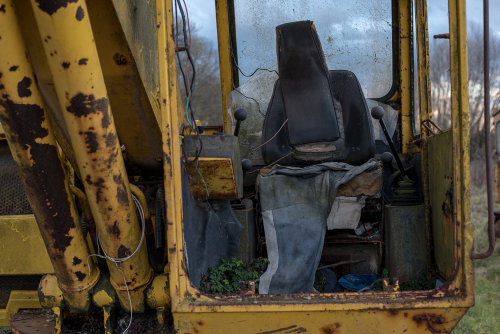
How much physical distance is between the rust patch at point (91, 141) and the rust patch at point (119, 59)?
1.27 ft

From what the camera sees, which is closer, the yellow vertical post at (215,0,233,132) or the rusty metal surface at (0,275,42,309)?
the rusty metal surface at (0,275,42,309)

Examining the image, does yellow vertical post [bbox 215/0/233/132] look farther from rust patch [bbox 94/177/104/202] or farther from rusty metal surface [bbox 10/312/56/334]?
rusty metal surface [bbox 10/312/56/334]

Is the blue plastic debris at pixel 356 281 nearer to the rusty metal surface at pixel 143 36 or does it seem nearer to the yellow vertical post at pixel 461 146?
the yellow vertical post at pixel 461 146

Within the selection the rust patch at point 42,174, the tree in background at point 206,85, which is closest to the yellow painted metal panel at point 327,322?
the rust patch at point 42,174


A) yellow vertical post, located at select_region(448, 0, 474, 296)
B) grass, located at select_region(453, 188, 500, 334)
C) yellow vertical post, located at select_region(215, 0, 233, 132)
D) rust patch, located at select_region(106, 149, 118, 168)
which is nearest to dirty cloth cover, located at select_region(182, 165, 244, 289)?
rust patch, located at select_region(106, 149, 118, 168)

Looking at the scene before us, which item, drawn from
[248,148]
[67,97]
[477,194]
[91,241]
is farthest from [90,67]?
[477,194]

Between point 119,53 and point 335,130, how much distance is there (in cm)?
126

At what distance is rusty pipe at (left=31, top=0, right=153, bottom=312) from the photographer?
4.13ft

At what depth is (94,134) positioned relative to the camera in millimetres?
1409

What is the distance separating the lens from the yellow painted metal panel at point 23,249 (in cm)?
194

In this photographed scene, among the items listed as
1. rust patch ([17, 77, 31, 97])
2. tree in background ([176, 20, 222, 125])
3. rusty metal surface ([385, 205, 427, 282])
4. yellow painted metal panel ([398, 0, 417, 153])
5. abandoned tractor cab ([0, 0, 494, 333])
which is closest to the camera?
rust patch ([17, 77, 31, 97])

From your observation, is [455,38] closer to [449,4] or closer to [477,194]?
[449,4]

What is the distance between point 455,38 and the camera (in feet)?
4.93

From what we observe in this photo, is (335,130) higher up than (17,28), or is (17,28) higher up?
(17,28)
